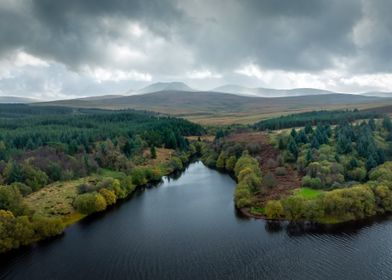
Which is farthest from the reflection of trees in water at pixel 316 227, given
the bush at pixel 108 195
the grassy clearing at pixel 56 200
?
the grassy clearing at pixel 56 200

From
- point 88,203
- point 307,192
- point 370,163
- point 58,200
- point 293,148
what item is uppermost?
point 293,148

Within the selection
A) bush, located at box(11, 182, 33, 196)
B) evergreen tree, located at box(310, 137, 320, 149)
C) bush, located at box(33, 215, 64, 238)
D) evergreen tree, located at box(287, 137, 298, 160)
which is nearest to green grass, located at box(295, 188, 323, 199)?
evergreen tree, located at box(287, 137, 298, 160)

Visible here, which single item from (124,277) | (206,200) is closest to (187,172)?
(206,200)

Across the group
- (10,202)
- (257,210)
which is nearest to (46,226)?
(10,202)

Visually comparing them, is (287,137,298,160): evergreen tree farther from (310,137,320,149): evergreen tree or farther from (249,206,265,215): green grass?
(249,206,265,215): green grass

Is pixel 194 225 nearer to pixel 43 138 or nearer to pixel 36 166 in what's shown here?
pixel 36 166

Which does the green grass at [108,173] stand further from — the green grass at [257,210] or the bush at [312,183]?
the bush at [312,183]

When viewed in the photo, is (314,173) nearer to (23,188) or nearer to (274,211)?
(274,211)
